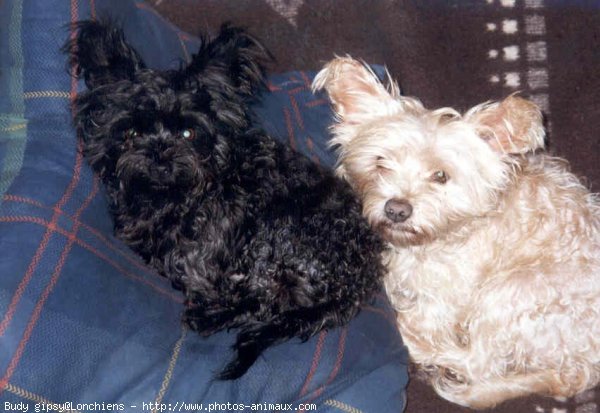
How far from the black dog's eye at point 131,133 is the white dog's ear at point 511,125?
59.8 inches

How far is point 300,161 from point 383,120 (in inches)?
17.9

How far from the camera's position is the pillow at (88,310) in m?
2.56

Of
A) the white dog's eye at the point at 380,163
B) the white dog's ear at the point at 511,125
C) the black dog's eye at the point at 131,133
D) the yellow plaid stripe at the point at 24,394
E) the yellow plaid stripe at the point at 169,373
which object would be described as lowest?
the yellow plaid stripe at the point at 169,373

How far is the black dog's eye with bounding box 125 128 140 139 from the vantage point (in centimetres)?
269

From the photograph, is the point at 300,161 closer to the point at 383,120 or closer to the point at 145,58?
the point at 383,120

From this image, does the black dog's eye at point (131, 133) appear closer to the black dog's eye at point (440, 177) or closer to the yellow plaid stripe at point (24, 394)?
the yellow plaid stripe at point (24, 394)

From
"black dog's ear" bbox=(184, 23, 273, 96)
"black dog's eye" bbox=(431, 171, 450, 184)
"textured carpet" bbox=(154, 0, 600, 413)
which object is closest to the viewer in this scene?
"black dog's ear" bbox=(184, 23, 273, 96)

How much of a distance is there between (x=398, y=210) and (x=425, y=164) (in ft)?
0.86

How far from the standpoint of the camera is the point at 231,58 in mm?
2818

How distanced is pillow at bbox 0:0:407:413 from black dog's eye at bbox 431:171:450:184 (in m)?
0.74

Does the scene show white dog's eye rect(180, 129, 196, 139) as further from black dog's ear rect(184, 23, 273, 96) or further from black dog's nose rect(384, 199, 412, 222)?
black dog's nose rect(384, 199, 412, 222)

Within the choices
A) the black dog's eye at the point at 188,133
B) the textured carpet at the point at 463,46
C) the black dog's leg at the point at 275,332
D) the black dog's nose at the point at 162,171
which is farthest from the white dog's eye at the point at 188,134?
the textured carpet at the point at 463,46

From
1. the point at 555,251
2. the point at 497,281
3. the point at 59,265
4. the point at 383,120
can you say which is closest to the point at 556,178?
the point at 555,251

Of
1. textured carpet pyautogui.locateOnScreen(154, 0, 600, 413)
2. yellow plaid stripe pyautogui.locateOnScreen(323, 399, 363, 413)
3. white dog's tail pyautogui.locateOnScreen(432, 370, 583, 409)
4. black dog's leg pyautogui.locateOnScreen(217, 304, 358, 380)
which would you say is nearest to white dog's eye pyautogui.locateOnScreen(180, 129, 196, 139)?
black dog's leg pyautogui.locateOnScreen(217, 304, 358, 380)
